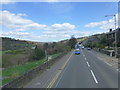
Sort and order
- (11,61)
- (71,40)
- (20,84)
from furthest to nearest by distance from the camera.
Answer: (71,40)
(11,61)
(20,84)

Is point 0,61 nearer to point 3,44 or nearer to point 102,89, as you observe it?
point 3,44

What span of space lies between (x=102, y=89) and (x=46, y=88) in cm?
347

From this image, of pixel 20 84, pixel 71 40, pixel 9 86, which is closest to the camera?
pixel 9 86

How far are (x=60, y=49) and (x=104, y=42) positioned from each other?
3282 cm

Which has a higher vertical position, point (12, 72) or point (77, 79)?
point (77, 79)

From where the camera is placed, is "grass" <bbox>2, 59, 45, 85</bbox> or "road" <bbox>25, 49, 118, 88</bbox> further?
"grass" <bbox>2, 59, 45, 85</bbox>

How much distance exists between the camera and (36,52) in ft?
161

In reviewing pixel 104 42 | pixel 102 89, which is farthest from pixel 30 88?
pixel 104 42

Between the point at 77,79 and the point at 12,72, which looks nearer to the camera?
the point at 77,79

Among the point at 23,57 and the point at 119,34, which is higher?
the point at 119,34

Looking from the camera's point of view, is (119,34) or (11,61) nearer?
(11,61)

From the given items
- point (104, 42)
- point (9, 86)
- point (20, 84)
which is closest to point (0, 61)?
point (20, 84)

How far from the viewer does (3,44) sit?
88.1ft

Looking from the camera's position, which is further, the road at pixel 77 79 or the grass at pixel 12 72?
the grass at pixel 12 72
